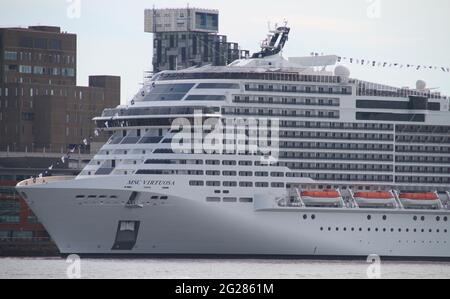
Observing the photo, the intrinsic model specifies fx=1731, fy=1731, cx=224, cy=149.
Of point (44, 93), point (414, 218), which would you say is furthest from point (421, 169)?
point (44, 93)

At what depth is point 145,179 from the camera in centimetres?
8362

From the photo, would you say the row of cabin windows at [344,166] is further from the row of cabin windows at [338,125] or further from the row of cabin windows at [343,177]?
the row of cabin windows at [338,125]

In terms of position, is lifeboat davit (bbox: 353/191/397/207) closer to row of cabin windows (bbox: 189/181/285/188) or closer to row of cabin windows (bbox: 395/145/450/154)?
row of cabin windows (bbox: 395/145/450/154)

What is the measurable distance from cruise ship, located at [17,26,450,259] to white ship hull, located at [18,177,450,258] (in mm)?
68

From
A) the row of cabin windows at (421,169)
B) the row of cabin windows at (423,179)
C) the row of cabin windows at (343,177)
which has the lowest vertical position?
the row of cabin windows at (423,179)

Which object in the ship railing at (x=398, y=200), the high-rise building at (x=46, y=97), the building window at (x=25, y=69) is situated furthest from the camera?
the building window at (x=25, y=69)

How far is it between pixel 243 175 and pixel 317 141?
5.19 metres

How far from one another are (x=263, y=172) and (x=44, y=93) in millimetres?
43563

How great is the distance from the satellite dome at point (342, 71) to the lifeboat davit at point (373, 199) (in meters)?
6.61

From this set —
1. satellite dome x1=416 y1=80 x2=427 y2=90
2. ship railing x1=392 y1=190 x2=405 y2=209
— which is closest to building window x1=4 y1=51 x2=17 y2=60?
satellite dome x1=416 y1=80 x2=427 y2=90

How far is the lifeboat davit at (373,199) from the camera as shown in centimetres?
8794

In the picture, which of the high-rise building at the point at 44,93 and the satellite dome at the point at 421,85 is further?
the high-rise building at the point at 44,93

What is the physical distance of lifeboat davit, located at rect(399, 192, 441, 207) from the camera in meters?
89.5

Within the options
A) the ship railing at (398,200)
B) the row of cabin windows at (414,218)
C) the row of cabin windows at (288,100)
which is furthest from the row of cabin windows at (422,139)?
the row of cabin windows at (414,218)
